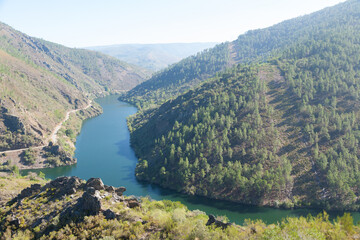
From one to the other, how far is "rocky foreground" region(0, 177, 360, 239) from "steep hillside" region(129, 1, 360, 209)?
148ft

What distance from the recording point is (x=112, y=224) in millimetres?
36062

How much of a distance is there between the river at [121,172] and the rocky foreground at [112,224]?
123 feet

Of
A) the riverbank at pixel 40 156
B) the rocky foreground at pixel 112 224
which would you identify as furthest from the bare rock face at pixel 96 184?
the riverbank at pixel 40 156

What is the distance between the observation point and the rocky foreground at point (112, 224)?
3369 cm

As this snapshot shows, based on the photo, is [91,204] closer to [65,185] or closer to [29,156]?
[65,185]

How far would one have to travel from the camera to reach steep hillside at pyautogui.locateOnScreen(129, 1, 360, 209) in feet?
275

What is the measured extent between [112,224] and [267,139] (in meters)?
83.5

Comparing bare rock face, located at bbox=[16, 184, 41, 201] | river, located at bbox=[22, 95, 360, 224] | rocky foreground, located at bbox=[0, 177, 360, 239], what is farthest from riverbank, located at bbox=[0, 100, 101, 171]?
rocky foreground, located at bbox=[0, 177, 360, 239]

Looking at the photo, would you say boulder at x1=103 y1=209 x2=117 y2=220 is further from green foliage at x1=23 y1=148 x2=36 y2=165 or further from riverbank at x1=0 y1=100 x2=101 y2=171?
green foliage at x1=23 y1=148 x2=36 y2=165

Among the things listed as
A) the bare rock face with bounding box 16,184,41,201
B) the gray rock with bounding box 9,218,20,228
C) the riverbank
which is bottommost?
the riverbank

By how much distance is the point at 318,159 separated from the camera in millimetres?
90125

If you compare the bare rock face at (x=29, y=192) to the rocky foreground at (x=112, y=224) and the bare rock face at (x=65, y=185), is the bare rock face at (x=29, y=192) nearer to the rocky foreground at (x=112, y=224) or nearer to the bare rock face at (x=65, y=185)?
the bare rock face at (x=65, y=185)

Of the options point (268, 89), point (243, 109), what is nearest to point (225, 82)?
point (268, 89)

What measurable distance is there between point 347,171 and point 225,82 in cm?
9271
